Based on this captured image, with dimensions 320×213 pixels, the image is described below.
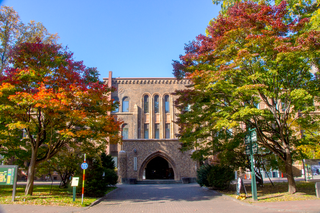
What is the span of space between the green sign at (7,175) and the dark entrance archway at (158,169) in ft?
69.4

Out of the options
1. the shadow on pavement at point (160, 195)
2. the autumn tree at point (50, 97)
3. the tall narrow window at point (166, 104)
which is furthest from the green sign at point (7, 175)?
the tall narrow window at point (166, 104)

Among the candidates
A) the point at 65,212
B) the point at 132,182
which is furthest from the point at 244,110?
the point at 132,182

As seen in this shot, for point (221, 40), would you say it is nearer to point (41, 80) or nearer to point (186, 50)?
point (186, 50)

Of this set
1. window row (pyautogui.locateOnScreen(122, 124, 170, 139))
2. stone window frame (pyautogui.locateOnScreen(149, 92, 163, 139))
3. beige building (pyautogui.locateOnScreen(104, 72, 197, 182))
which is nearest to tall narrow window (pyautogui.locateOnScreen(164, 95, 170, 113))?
beige building (pyautogui.locateOnScreen(104, 72, 197, 182))

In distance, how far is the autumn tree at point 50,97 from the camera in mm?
11617

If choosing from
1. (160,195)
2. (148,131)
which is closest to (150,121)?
(148,131)

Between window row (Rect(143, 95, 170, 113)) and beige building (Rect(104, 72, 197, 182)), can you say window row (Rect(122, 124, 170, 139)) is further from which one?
window row (Rect(143, 95, 170, 113))

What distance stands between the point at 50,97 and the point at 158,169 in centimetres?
2299

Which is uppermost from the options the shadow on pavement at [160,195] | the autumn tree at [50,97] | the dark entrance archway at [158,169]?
the autumn tree at [50,97]

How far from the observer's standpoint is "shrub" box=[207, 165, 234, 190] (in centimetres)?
1614

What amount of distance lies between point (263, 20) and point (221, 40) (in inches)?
87.8

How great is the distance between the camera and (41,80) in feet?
44.4

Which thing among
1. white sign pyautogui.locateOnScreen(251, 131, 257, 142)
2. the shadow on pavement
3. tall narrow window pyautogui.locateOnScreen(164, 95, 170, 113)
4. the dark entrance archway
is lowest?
the shadow on pavement

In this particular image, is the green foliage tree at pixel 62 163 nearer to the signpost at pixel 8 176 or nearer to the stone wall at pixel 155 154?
the signpost at pixel 8 176
